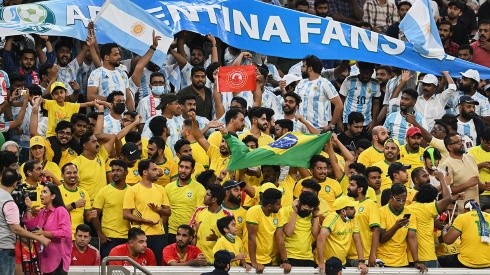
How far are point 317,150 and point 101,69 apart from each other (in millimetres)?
3441

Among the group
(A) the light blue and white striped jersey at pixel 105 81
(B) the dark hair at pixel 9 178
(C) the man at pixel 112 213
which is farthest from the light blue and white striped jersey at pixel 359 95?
(B) the dark hair at pixel 9 178

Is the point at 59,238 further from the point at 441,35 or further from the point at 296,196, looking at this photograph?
the point at 441,35

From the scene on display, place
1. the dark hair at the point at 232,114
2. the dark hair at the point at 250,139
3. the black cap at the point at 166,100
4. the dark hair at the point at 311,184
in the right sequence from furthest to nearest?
the black cap at the point at 166,100, the dark hair at the point at 232,114, the dark hair at the point at 250,139, the dark hair at the point at 311,184

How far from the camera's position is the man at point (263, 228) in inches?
781

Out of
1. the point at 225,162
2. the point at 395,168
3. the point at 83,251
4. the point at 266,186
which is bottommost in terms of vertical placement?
the point at 83,251

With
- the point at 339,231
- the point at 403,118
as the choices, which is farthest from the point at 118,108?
the point at 403,118

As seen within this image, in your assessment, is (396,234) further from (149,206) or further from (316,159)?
(149,206)

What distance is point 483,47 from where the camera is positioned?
1012 inches

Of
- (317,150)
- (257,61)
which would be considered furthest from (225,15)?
(317,150)

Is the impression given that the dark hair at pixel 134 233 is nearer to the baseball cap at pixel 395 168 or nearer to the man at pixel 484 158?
the baseball cap at pixel 395 168

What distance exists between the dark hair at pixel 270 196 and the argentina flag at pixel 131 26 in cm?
379

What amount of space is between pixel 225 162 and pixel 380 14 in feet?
22.3

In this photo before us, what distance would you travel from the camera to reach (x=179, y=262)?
774 inches

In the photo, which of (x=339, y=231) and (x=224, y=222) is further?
(x=339, y=231)
